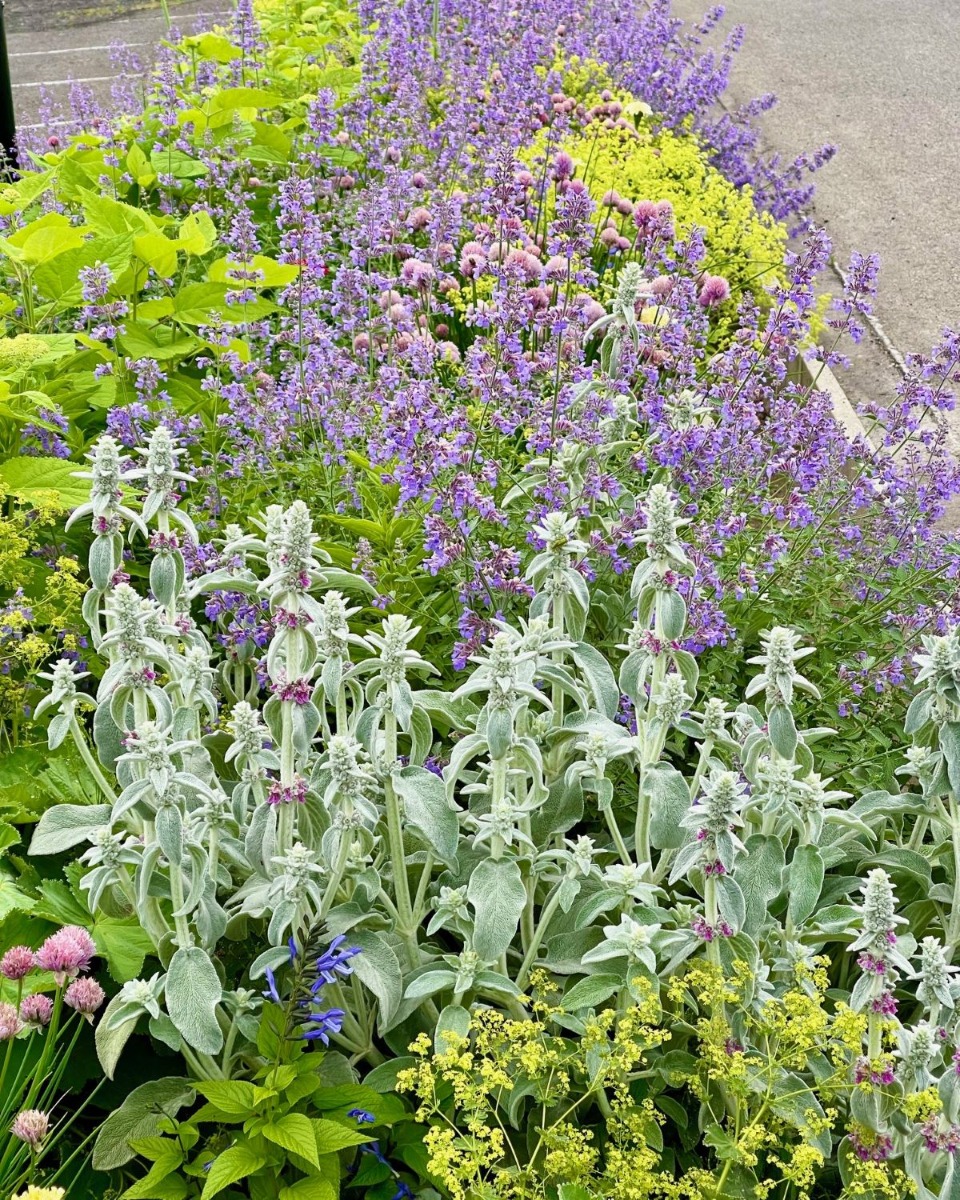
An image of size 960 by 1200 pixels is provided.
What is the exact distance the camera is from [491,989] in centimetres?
216

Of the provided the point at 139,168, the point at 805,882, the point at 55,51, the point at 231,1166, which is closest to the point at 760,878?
the point at 805,882

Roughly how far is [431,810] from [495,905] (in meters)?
0.19

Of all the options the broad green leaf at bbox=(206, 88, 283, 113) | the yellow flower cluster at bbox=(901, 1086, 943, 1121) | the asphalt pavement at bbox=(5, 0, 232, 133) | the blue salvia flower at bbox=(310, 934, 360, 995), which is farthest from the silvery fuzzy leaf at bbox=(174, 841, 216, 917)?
the asphalt pavement at bbox=(5, 0, 232, 133)

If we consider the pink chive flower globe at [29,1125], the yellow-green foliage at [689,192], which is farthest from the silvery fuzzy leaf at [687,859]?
the yellow-green foliage at [689,192]

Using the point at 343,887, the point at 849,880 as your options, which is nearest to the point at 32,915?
the point at 343,887

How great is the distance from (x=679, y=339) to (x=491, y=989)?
1.89 m

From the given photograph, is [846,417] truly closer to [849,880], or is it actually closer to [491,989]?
[849,880]

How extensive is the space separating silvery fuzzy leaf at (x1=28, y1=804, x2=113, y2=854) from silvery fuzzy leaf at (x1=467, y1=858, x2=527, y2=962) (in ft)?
2.09

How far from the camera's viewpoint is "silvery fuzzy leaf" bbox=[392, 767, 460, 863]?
82.4 inches

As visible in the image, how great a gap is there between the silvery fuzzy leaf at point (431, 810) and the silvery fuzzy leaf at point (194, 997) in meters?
0.41

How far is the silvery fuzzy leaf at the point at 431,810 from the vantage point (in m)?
2.09

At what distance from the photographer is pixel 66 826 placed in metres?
2.19

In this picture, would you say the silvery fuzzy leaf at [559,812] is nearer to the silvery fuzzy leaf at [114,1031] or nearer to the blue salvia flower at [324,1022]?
the blue salvia flower at [324,1022]

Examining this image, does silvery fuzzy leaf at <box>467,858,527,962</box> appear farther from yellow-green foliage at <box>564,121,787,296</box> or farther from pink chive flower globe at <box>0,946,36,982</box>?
yellow-green foliage at <box>564,121,787,296</box>
